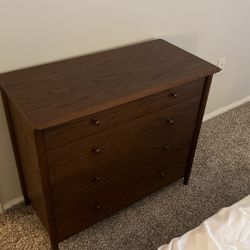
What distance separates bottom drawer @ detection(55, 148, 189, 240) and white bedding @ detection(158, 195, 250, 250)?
1.99 ft

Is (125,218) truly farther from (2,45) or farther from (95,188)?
(2,45)

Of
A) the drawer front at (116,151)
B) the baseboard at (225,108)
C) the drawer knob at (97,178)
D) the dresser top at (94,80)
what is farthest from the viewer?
the baseboard at (225,108)

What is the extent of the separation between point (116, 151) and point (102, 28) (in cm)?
60

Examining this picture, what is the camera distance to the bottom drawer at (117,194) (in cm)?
141

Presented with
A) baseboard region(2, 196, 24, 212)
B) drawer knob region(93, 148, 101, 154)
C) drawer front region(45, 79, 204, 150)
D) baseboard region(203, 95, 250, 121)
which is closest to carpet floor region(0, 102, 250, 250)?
baseboard region(2, 196, 24, 212)

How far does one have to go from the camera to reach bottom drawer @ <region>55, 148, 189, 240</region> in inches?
55.5

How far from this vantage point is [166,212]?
1.73m

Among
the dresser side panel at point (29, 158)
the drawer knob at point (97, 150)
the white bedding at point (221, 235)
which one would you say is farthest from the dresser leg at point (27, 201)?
the white bedding at point (221, 235)

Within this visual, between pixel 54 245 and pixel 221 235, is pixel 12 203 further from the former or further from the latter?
pixel 221 235

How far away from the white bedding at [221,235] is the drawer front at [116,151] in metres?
0.50

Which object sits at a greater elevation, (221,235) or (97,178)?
(221,235)

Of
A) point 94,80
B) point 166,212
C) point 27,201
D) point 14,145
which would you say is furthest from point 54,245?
point 94,80

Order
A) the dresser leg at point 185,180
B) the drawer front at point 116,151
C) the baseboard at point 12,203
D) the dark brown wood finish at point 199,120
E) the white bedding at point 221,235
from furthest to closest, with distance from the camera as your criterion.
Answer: the dresser leg at point 185,180
the baseboard at point 12,203
the dark brown wood finish at point 199,120
the drawer front at point 116,151
the white bedding at point 221,235

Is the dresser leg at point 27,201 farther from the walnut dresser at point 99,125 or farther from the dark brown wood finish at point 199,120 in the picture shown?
the dark brown wood finish at point 199,120
